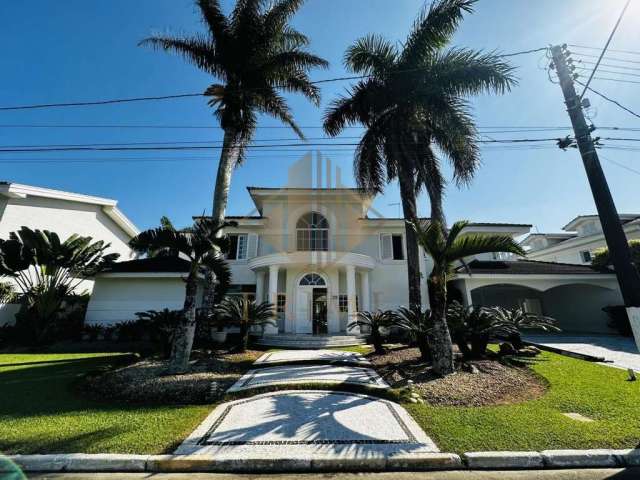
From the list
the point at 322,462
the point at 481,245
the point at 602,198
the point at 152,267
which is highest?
the point at 152,267

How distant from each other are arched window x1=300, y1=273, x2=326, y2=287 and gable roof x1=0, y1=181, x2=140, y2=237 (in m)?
16.5

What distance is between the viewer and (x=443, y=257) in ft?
24.4

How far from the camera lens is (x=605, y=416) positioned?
4.79 m

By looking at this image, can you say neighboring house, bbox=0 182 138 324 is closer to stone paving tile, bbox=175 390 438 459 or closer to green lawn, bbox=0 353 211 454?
green lawn, bbox=0 353 211 454

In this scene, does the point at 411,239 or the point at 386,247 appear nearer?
the point at 411,239

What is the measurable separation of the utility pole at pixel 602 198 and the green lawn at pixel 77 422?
8.43 meters

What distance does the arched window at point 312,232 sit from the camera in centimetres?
1738

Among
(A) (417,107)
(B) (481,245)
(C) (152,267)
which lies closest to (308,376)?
(B) (481,245)

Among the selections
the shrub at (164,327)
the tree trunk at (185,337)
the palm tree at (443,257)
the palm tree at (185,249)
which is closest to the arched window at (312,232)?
the shrub at (164,327)

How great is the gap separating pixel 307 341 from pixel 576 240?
27.2 metres

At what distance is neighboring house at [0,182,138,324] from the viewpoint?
50.1ft

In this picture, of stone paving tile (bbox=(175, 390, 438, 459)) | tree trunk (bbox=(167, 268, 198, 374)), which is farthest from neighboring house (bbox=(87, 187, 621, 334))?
stone paving tile (bbox=(175, 390, 438, 459))

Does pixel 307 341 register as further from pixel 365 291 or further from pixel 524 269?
pixel 524 269

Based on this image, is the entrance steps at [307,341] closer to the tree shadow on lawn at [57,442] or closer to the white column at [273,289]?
the white column at [273,289]
